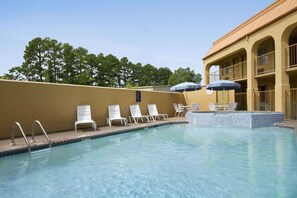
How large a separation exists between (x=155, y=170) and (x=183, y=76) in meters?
63.1

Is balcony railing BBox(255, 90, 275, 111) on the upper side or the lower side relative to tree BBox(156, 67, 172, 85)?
lower

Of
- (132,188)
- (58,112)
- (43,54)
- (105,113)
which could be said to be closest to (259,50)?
(105,113)

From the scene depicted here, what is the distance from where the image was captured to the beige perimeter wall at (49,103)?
7.57 m

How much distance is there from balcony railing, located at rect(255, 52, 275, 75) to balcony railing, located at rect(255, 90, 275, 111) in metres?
1.60

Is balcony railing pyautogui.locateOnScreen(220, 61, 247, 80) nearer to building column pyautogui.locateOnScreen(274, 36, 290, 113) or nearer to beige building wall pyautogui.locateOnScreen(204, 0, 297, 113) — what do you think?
beige building wall pyautogui.locateOnScreen(204, 0, 297, 113)

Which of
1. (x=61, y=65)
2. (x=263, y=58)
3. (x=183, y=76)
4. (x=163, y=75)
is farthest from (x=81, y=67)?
(x=183, y=76)

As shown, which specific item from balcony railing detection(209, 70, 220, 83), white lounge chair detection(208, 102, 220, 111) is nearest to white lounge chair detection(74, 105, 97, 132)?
white lounge chair detection(208, 102, 220, 111)

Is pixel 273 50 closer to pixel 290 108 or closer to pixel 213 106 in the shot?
pixel 290 108

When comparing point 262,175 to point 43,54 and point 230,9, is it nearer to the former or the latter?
point 230,9

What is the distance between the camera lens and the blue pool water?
12.5 feet

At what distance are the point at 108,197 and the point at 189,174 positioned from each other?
5.70ft

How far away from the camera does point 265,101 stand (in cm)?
1672

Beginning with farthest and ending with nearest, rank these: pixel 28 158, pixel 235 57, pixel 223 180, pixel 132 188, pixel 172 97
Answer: pixel 235 57, pixel 172 97, pixel 28 158, pixel 223 180, pixel 132 188

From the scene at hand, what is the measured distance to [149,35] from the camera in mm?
18047
